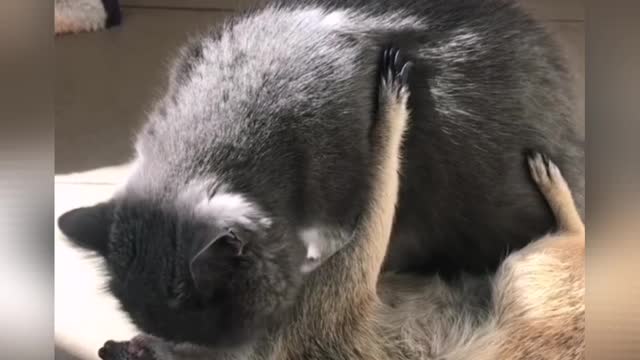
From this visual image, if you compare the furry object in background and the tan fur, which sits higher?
the furry object in background

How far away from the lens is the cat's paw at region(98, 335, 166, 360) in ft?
3.38

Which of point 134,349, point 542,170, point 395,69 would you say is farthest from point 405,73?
point 134,349

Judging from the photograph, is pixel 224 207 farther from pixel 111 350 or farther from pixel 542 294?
pixel 542 294

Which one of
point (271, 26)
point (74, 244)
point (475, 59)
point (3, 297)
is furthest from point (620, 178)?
point (3, 297)

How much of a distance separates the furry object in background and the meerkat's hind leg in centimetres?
62

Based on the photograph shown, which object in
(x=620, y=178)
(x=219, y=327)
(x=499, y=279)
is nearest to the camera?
(x=219, y=327)

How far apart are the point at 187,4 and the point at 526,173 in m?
0.53

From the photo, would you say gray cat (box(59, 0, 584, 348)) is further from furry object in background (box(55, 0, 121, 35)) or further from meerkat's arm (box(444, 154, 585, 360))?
furry object in background (box(55, 0, 121, 35))

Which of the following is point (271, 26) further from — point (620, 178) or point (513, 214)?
point (620, 178)

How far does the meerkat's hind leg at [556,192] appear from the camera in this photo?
113cm

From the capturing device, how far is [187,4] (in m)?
1.10

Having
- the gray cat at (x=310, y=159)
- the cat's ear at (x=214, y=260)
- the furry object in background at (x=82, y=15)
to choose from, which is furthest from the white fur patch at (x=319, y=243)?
the furry object in background at (x=82, y=15)

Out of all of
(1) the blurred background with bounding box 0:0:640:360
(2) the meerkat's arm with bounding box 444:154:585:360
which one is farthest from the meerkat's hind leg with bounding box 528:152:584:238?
(1) the blurred background with bounding box 0:0:640:360

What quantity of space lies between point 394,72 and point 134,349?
51cm
